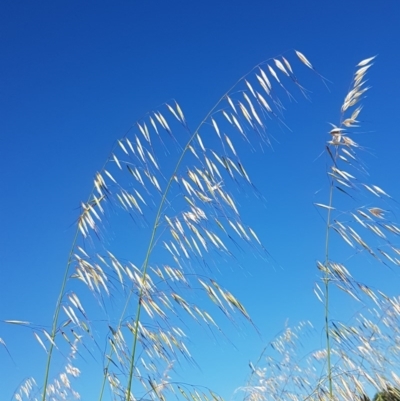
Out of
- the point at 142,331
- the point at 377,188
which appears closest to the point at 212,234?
the point at 142,331

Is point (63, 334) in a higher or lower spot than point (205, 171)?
lower

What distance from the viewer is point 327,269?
6.64 ft

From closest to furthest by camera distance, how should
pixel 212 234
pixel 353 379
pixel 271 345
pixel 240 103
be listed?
1. pixel 212 234
2. pixel 240 103
3. pixel 353 379
4. pixel 271 345

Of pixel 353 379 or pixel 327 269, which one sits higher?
pixel 327 269

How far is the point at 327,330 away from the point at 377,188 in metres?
0.60

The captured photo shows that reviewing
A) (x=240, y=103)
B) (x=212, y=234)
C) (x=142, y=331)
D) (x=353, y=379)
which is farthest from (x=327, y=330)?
(x=240, y=103)

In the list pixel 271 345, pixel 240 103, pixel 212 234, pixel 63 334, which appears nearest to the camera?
pixel 63 334

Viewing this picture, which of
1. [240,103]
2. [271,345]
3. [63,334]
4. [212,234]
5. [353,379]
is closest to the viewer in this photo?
[63,334]

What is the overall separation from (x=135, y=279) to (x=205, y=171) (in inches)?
20.3

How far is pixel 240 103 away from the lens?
79.3 inches

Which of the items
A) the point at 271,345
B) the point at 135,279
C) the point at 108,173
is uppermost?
the point at 108,173

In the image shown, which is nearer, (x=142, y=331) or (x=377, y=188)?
(x=142, y=331)

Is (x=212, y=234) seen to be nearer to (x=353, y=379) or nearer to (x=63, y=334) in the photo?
(x=63, y=334)

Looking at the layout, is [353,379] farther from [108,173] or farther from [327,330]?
[108,173]
